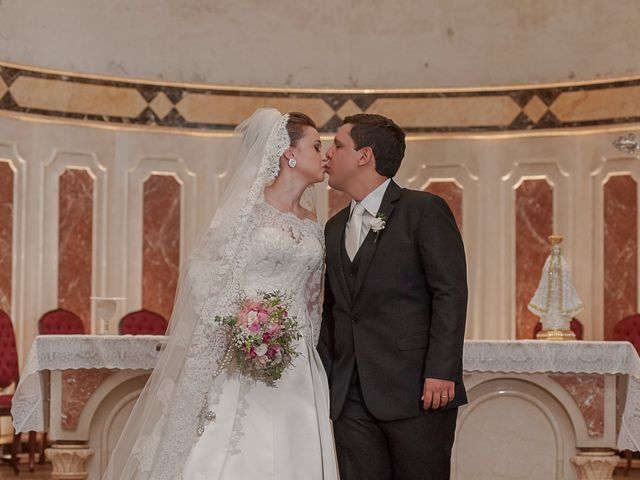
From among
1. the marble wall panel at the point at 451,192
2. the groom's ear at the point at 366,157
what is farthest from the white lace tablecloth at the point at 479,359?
the marble wall panel at the point at 451,192

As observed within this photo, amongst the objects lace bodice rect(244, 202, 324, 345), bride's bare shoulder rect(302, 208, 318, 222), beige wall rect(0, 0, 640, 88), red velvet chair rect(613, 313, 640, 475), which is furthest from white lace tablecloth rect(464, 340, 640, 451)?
beige wall rect(0, 0, 640, 88)

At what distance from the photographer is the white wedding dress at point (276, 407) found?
181 inches

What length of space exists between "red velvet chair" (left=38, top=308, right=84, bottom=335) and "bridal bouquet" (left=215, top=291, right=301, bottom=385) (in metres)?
5.52

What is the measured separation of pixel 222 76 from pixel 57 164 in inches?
72.9

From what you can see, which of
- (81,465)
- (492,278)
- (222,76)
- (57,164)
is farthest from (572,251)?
(81,465)

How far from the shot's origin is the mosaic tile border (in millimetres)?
10367

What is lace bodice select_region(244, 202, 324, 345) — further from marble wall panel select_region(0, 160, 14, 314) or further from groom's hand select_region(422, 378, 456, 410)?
marble wall panel select_region(0, 160, 14, 314)

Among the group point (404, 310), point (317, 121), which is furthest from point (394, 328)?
point (317, 121)

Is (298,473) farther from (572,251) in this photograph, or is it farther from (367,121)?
(572,251)

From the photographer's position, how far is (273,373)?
4.52 meters

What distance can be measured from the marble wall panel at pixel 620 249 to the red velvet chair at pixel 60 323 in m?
4.89

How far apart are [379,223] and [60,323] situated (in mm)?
6044

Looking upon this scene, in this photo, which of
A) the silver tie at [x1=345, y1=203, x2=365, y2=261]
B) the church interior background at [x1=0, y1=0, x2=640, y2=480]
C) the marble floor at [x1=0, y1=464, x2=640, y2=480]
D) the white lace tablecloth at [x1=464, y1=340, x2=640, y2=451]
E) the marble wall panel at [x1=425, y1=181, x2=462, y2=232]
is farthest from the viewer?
the marble wall panel at [x1=425, y1=181, x2=462, y2=232]

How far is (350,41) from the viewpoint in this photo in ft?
36.4
